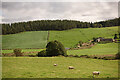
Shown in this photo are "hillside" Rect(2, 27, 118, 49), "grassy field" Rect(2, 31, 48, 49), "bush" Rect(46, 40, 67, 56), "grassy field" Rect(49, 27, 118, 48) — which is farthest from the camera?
"grassy field" Rect(49, 27, 118, 48)

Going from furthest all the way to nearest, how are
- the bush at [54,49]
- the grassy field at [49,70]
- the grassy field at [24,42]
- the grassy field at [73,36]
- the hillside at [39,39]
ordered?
1. the grassy field at [73,36]
2. the hillside at [39,39]
3. the grassy field at [24,42]
4. the bush at [54,49]
5. the grassy field at [49,70]

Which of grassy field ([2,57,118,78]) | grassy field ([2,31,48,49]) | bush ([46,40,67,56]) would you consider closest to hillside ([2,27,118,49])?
grassy field ([2,31,48,49])

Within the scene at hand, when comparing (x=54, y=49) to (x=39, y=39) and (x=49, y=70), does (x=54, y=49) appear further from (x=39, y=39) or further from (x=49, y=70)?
(x=39, y=39)

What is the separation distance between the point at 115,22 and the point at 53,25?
80.7m

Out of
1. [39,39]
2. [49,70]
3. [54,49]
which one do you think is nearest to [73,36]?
[39,39]

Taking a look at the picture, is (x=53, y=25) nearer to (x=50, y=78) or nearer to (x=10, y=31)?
(x=10, y=31)

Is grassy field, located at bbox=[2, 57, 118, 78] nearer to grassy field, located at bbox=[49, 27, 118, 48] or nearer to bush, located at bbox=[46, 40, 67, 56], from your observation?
bush, located at bbox=[46, 40, 67, 56]

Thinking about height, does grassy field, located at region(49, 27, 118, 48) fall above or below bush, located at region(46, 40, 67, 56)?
above

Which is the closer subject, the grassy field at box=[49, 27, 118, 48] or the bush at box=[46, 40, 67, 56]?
the bush at box=[46, 40, 67, 56]

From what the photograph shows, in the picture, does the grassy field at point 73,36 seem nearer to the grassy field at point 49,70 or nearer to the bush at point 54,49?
the bush at point 54,49

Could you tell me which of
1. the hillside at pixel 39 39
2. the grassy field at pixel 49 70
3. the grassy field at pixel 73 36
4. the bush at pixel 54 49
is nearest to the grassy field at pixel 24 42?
the hillside at pixel 39 39

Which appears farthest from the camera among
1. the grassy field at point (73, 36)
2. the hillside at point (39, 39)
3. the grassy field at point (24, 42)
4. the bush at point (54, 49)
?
the grassy field at point (73, 36)

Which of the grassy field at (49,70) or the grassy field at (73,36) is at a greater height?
the grassy field at (73,36)

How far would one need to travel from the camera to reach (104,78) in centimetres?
1528
